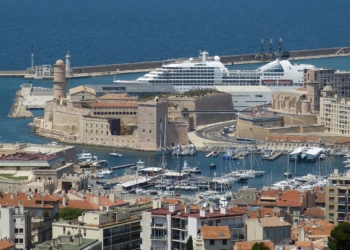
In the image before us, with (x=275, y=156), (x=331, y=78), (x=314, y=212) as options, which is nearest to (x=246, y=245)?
(x=314, y=212)

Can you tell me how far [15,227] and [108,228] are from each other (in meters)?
1.77

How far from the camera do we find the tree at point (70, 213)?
94.0 feet

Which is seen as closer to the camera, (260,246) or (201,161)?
(260,246)

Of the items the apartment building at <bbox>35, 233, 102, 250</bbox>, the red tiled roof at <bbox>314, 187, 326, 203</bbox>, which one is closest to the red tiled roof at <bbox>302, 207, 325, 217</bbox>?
the red tiled roof at <bbox>314, 187, 326, 203</bbox>

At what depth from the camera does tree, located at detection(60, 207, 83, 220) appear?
28653 mm

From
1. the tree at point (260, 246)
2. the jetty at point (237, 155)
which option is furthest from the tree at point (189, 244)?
the jetty at point (237, 155)

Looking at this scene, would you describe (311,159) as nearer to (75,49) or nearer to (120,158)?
(120,158)

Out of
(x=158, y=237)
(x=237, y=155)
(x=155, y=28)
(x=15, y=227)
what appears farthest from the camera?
(x=155, y=28)

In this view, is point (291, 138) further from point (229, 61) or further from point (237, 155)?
point (229, 61)

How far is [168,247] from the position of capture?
24594 mm

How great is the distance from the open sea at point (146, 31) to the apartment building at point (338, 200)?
25.7 metres

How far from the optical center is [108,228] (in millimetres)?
25375

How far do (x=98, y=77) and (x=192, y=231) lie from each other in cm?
5501

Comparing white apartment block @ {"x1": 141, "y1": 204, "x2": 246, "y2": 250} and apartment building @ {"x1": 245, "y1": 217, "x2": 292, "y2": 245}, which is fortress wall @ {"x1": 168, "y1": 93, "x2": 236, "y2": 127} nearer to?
apartment building @ {"x1": 245, "y1": 217, "x2": 292, "y2": 245}
